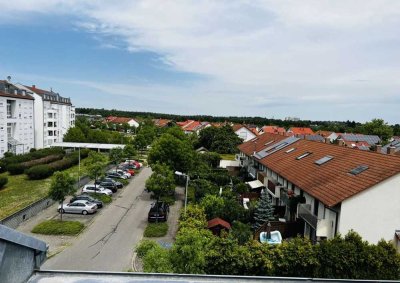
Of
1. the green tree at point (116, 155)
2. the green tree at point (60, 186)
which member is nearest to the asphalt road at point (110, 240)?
the green tree at point (60, 186)

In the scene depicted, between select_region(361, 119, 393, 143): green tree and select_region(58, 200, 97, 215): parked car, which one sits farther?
select_region(361, 119, 393, 143): green tree

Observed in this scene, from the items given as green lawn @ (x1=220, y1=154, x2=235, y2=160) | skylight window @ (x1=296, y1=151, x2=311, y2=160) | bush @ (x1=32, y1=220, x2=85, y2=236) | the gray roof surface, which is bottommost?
bush @ (x1=32, y1=220, x2=85, y2=236)

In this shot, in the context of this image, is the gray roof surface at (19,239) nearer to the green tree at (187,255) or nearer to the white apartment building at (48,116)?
the green tree at (187,255)

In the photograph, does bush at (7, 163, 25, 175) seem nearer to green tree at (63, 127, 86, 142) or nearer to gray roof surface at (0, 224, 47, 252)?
green tree at (63, 127, 86, 142)

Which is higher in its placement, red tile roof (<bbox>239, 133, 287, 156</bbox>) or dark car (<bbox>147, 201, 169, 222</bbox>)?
red tile roof (<bbox>239, 133, 287, 156</bbox>)

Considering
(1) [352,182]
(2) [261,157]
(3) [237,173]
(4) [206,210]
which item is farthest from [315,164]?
(3) [237,173]

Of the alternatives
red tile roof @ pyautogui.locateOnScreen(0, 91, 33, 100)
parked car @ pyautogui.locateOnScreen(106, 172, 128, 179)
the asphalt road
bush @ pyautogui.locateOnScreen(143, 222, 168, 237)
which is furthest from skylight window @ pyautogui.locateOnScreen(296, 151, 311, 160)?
red tile roof @ pyautogui.locateOnScreen(0, 91, 33, 100)

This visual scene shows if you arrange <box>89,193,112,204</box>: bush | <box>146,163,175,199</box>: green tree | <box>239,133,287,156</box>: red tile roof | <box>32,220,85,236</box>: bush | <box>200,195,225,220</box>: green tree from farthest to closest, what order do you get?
1. <box>239,133,287,156</box>: red tile roof
2. <box>89,193,112,204</box>: bush
3. <box>146,163,175,199</box>: green tree
4. <box>200,195,225,220</box>: green tree
5. <box>32,220,85,236</box>: bush
